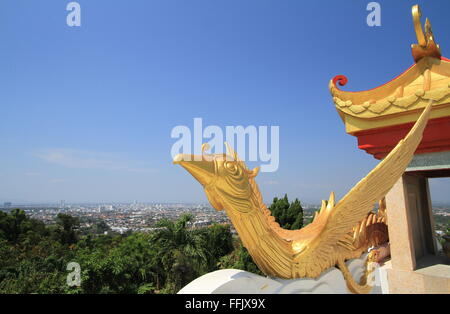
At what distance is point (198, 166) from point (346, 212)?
159 centimetres

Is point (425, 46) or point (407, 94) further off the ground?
point (425, 46)

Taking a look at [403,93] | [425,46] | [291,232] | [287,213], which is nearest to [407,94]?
[403,93]

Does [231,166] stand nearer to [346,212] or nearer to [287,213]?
[346,212]

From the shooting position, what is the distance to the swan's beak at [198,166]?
178 centimetres

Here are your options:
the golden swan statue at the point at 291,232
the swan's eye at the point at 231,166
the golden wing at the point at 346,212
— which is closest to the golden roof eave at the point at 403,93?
the golden swan statue at the point at 291,232

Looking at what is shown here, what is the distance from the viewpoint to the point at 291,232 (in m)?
2.79

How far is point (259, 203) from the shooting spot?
2.27m

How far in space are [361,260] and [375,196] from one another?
940 millimetres

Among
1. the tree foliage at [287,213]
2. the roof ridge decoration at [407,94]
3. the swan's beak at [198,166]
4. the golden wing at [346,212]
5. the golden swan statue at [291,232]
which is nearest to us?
the swan's beak at [198,166]

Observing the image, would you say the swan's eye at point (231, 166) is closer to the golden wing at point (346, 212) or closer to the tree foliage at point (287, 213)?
the golden wing at point (346, 212)

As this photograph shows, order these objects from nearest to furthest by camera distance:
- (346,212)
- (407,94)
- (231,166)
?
1. (231,166)
2. (346,212)
3. (407,94)

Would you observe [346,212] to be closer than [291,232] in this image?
Yes
